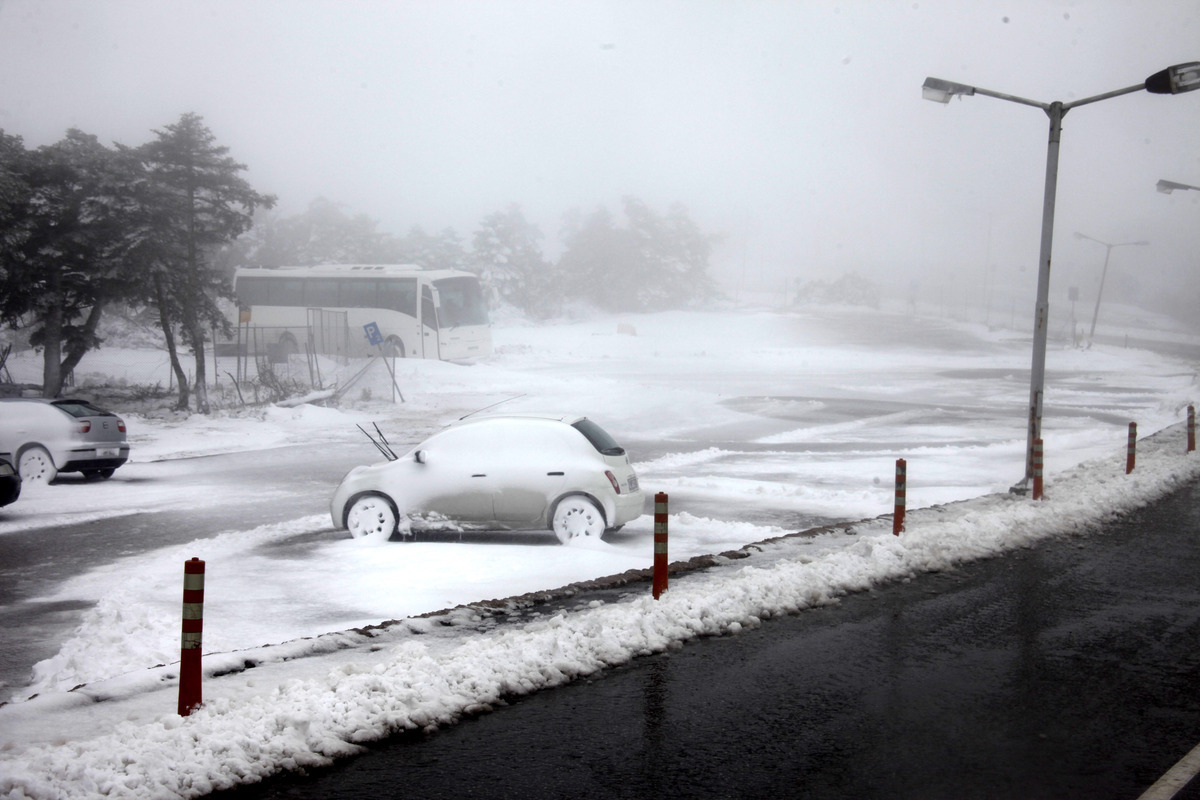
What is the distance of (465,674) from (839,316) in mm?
111005

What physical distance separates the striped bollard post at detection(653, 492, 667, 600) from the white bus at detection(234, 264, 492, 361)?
33.7 m

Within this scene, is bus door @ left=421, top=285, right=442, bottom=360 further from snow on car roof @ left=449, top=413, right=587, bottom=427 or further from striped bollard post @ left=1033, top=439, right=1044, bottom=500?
striped bollard post @ left=1033, top=439, right=1044, bottom=500

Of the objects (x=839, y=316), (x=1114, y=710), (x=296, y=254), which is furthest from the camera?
(x=839, y=316)

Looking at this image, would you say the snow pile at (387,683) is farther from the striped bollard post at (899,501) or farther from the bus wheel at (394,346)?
the bus wheel at (394,346)

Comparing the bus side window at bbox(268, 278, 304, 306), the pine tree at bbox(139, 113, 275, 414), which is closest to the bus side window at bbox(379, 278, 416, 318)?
the bus side window at bbox(268, 278, 304, 306)

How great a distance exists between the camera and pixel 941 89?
1501 centimetres

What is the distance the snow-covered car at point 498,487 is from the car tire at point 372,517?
Answer: 0.04 ft

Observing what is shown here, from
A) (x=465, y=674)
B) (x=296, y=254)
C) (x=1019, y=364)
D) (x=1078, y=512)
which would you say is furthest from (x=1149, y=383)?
(x=296, y=254)

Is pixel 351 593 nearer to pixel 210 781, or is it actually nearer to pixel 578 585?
pixel 578 585

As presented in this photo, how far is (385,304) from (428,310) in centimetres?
195

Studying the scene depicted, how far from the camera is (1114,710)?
18.2 ft

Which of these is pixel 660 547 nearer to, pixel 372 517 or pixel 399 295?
pixel 372 517

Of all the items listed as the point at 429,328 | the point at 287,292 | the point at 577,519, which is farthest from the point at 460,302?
the point at 577,519

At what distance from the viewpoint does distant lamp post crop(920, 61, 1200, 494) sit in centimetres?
1383
